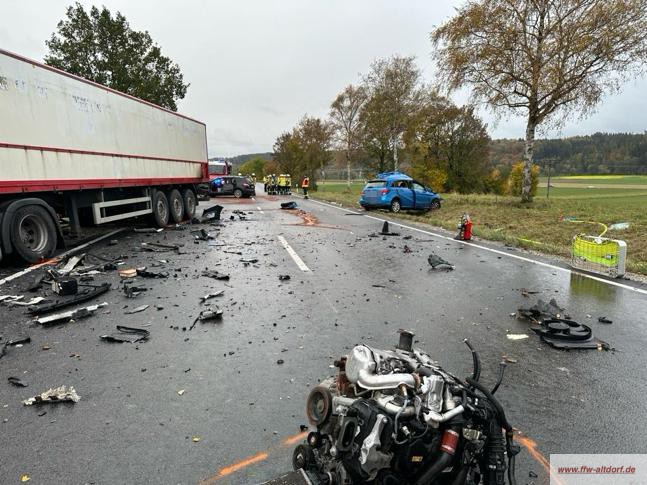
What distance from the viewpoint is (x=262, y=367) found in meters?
3.56

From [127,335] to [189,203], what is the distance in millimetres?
12427

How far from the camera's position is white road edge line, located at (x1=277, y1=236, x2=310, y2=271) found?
7.64 metres

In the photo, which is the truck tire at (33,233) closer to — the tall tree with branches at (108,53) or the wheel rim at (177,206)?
the wheel rim at (177,206)

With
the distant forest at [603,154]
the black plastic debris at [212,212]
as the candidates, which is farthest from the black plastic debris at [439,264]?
the distant forest at [603,154]

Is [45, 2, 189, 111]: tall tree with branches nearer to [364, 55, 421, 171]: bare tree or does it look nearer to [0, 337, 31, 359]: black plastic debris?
[364, 55, 421, 171]: bare tree

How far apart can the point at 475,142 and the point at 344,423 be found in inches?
2092

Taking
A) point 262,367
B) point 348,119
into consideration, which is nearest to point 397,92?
point 348,119

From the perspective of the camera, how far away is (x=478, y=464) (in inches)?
73.1

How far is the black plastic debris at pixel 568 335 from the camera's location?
4.11 m

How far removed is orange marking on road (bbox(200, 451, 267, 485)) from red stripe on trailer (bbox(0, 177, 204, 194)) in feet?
23.4

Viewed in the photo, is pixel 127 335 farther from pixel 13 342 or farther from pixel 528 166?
pixel 528 166

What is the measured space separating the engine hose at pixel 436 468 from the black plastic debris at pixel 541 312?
12.2 feet

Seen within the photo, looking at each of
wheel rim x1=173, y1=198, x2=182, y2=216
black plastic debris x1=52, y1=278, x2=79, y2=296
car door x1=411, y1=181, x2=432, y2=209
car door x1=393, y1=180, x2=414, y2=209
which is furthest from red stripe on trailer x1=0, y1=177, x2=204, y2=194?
car door x1=411, y1=181, x2=432, y2=209

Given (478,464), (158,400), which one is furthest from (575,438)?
(158,400)
